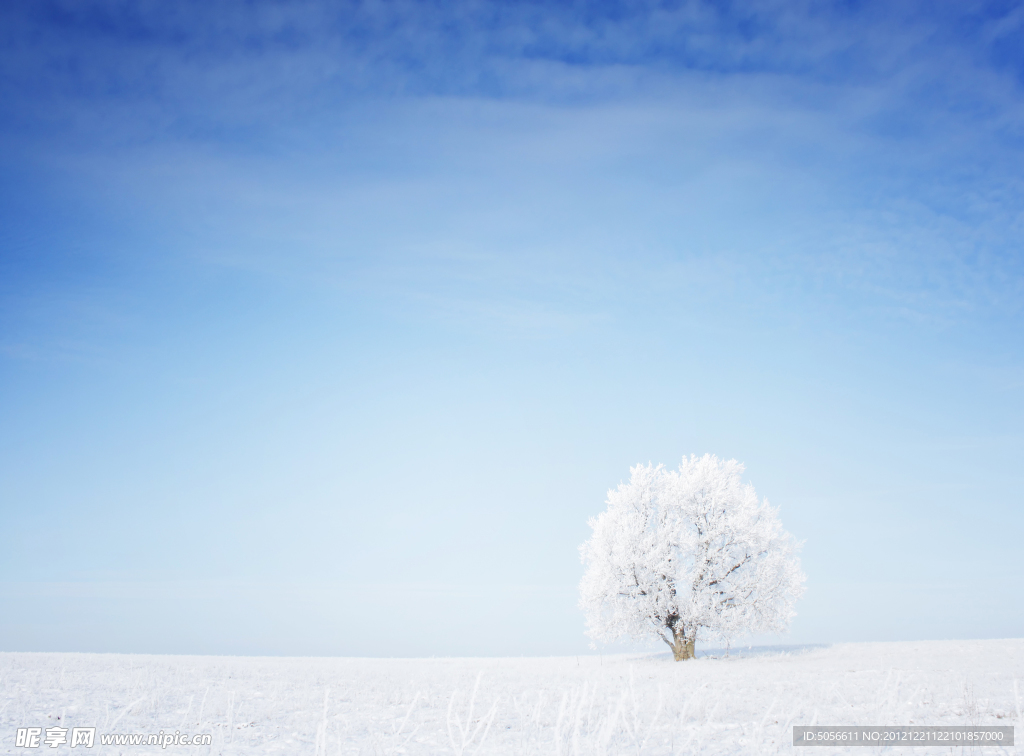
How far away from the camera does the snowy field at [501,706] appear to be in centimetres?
1381

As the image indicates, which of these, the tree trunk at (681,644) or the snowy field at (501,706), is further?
the tree trunk at (681,644)

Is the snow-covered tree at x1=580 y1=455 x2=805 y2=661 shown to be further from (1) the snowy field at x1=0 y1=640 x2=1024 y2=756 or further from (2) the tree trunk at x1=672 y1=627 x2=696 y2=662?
(1) the snowy field at x1=0 y1=640 x2=1024 y2=756

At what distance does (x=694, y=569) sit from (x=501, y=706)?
2056 cm

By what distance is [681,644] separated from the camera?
121 feet

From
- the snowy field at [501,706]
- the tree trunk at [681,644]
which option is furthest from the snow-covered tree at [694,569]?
the snowy field at [501,706]

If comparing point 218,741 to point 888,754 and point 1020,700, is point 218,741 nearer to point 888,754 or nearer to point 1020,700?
point 888,754

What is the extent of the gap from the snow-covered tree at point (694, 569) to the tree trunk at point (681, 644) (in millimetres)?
55

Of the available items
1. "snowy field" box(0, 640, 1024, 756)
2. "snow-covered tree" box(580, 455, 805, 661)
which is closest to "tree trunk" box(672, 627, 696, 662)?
"snow-covered tree" box(580, 455, 805, 661)

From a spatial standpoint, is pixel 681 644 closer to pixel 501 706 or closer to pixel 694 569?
pixel 694 569

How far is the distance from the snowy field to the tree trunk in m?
8.85

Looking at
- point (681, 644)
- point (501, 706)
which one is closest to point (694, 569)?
point (681, 644)

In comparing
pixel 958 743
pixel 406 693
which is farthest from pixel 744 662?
pixel 958 743

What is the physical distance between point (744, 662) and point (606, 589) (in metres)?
7.96

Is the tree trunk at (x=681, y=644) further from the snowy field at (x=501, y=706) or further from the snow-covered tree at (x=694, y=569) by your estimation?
the snowy field at (x=501, y=706)
